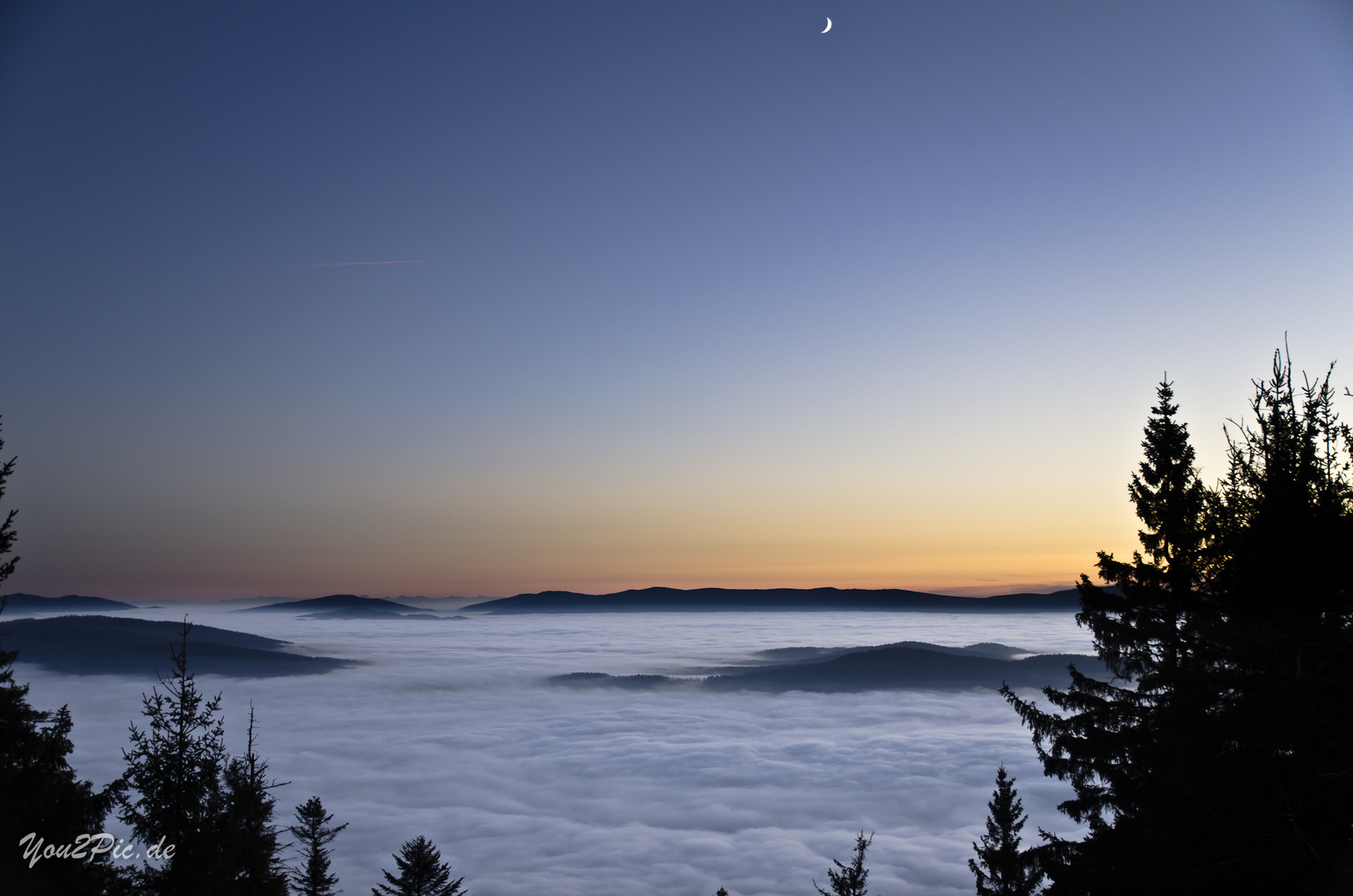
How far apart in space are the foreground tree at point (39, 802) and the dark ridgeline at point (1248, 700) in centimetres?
2002

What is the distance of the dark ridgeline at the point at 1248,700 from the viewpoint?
10578 millimetres

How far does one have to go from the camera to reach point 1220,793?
1227 cm

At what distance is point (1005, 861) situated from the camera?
27.1 m

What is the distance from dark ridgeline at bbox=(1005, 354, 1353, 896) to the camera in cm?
1058

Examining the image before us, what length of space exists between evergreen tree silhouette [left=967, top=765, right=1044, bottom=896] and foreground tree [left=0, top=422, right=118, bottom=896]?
2243 cm

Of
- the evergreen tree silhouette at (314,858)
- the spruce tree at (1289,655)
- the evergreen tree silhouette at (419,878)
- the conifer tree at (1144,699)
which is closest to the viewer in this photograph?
the spruce tree at (1289,655)

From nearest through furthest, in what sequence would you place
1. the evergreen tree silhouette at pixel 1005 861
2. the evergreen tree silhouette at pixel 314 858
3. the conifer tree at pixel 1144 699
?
the conifer tree at pixel 1144 699 → the evergreen tree silhouette at pixel 1005 861 → the evergreen tree silhouette at pixel 314 858

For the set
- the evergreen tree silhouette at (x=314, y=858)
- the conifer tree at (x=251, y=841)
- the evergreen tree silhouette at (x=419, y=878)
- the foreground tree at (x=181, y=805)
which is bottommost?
the evergreen tree silhouette at (x=419, y=878)

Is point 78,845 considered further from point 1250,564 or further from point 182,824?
point 1250,564

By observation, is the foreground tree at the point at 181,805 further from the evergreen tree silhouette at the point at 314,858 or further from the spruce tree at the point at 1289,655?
the spruce tree at the point at 1289,655

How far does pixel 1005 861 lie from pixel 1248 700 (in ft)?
63.1

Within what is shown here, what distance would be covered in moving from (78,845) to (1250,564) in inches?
919

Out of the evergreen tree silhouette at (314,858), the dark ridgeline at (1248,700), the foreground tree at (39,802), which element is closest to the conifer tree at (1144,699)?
the dark ridgeline at (1248,700)

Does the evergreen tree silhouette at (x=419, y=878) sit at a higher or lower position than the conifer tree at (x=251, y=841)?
lower
